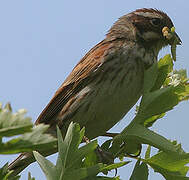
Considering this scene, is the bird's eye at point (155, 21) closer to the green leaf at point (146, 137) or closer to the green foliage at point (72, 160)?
the green leaf at point (146, 137)

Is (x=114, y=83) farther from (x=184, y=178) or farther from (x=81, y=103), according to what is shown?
(x=184, y=178)

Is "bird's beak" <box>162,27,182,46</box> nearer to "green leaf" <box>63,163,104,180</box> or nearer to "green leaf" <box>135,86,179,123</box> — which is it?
"green leaf" <box>135,86,179,123</box>

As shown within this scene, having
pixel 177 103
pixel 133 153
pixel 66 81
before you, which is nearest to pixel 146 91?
pixel 177 103

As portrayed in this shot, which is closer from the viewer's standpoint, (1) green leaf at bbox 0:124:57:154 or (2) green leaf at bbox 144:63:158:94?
(1) green leaf at bbox 0:124:57:154

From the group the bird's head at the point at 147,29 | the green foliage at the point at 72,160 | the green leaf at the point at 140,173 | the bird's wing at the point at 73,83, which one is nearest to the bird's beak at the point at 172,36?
the bird's head at the point at 147,29

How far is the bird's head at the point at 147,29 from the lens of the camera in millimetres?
4016

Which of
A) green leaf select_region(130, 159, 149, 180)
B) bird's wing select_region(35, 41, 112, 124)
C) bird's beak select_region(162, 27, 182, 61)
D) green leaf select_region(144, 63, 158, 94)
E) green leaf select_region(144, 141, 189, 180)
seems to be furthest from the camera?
bird's wing select_region(35, 41, 112, 124)

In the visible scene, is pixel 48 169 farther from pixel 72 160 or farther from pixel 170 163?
pixel 170 163

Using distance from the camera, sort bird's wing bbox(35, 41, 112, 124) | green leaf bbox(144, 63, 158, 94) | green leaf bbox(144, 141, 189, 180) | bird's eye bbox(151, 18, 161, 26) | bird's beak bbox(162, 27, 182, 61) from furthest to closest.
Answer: bird's eye bbox(151, 18, 161, 26) → bird's wing bbox(35, 41, 112, 124) → bird's beak bbox(162, 27, 182, 61) → green leaf bbox(144, 63, 158, 94) → green leaf bbox(144, 141, 189, 180)

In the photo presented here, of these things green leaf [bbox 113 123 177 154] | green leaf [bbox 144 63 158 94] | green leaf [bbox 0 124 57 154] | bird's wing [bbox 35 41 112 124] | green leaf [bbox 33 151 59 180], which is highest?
green leaf [bbox 0 124 57 154]

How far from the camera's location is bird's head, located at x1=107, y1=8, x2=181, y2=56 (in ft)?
13.2

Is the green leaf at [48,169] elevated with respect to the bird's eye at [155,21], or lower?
lower

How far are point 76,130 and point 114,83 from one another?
1754 mm

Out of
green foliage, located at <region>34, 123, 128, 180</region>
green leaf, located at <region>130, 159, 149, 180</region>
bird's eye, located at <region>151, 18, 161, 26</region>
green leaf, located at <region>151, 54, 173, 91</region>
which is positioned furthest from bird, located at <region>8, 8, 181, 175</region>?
green foliage, located at <region>34, 123, 128, 180</region>
